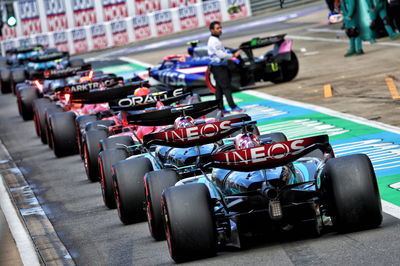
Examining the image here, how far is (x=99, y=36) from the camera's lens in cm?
5188

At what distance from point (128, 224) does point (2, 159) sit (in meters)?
8.92

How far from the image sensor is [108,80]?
21.3m

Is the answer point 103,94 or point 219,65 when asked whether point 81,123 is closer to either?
point 103,94

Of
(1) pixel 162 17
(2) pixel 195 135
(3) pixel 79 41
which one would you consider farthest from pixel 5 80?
(2) pixel 195 135

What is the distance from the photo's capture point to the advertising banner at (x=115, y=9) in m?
52.9

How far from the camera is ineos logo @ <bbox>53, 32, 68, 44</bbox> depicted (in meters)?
51.1

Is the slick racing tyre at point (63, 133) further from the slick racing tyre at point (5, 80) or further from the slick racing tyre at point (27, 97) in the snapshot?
the slick racing tyre at point (5, 80)

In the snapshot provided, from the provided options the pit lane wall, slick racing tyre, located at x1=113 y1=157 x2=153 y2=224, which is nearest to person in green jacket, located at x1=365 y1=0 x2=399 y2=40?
slick racing tyre, located at x1=113 y1=157 x2=153 y2=224

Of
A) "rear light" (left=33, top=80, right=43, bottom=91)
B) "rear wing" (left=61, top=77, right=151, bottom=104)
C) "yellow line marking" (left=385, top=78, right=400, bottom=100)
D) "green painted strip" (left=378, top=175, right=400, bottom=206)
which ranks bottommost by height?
"yellow line marking" (left=385, top=78, right=400, bottom=100)

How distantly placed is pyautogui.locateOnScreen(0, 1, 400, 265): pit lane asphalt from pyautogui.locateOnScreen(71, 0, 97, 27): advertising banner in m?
35.1

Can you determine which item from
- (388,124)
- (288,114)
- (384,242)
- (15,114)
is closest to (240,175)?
(384,242)

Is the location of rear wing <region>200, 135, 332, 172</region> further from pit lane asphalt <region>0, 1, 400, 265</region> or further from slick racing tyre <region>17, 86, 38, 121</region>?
slick racing tyre <region>17, 86, 38, 121</region>

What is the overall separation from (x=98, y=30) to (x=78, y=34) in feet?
3.36

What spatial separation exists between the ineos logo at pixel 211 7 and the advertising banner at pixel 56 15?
23.5 ft
